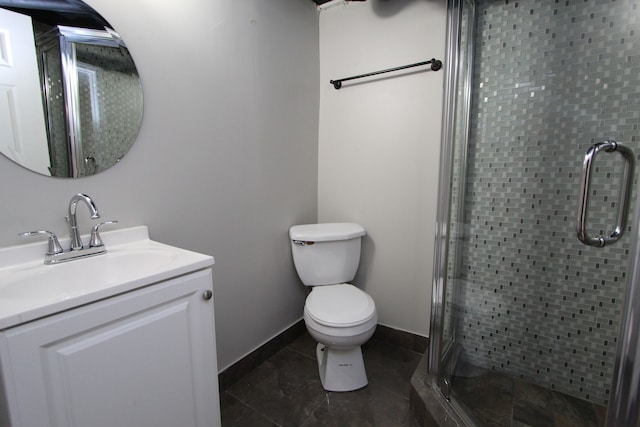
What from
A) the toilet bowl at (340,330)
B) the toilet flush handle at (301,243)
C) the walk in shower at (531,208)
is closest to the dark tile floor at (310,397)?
the toilet bowl at (340,330)

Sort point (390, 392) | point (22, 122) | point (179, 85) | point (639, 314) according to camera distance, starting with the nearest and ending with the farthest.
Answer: point (639, 314) → point (22, 122) → point (179, 85) → point (390, 392)

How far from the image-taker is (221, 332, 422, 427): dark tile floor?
1408 mm

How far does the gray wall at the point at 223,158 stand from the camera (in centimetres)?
112

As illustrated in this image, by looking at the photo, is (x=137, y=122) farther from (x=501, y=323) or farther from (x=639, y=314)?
(x=501, y=323)

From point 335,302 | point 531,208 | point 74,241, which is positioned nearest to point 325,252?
point 335,302

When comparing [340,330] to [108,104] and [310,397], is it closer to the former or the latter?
[310,397]

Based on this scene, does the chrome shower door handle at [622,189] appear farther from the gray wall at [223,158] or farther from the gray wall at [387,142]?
the gray wall at [223,158]

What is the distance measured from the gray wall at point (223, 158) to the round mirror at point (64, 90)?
1.6 inches

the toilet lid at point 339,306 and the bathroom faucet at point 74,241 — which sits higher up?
the bathroom faucet at point 74,241

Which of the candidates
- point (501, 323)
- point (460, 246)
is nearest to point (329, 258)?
point (460, 246)

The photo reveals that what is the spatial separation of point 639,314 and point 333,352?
1251mm

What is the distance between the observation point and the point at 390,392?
1.59m

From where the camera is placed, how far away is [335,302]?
159 cm

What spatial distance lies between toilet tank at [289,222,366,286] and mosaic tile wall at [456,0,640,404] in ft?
2.00
